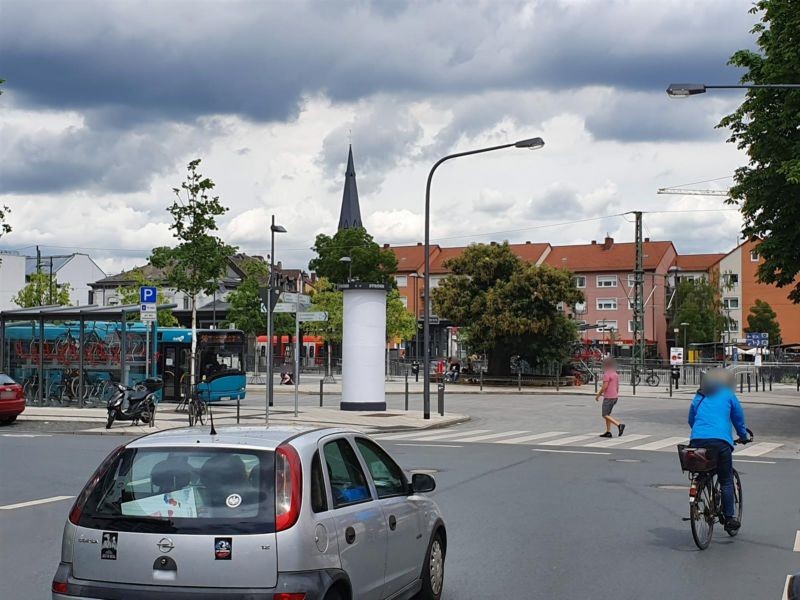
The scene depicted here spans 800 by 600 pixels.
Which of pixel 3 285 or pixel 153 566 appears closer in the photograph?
pixel 153 566

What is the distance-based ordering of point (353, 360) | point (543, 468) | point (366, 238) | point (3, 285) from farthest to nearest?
point (366, 238) < point (3, 285) < point (353, 360) < point (543, 468)

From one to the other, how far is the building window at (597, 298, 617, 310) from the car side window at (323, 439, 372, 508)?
107 m

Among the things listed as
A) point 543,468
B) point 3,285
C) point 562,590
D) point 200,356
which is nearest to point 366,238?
point 3,285

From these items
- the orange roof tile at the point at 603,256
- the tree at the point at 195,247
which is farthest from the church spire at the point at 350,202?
the tree at the point at 195,247

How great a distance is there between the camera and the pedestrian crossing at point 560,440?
20641 millimetres

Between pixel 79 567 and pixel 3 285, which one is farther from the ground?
pixel 3 285

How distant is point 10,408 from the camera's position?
80.7 ft

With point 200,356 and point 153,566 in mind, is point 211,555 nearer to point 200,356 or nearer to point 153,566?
point 153,566

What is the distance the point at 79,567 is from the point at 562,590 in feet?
13.0

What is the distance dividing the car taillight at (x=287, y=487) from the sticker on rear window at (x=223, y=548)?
25 centimetres

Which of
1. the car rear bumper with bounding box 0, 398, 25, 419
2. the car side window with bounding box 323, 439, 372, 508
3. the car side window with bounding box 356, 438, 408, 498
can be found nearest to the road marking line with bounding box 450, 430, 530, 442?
the car rear bumper with bounding box 0, 398, 25, 419

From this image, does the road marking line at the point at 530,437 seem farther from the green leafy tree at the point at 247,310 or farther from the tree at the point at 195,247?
the green leafy tree at the point at 247,310

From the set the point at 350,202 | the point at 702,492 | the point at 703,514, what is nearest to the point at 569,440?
the point at 702,492

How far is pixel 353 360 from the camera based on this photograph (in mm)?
30281
